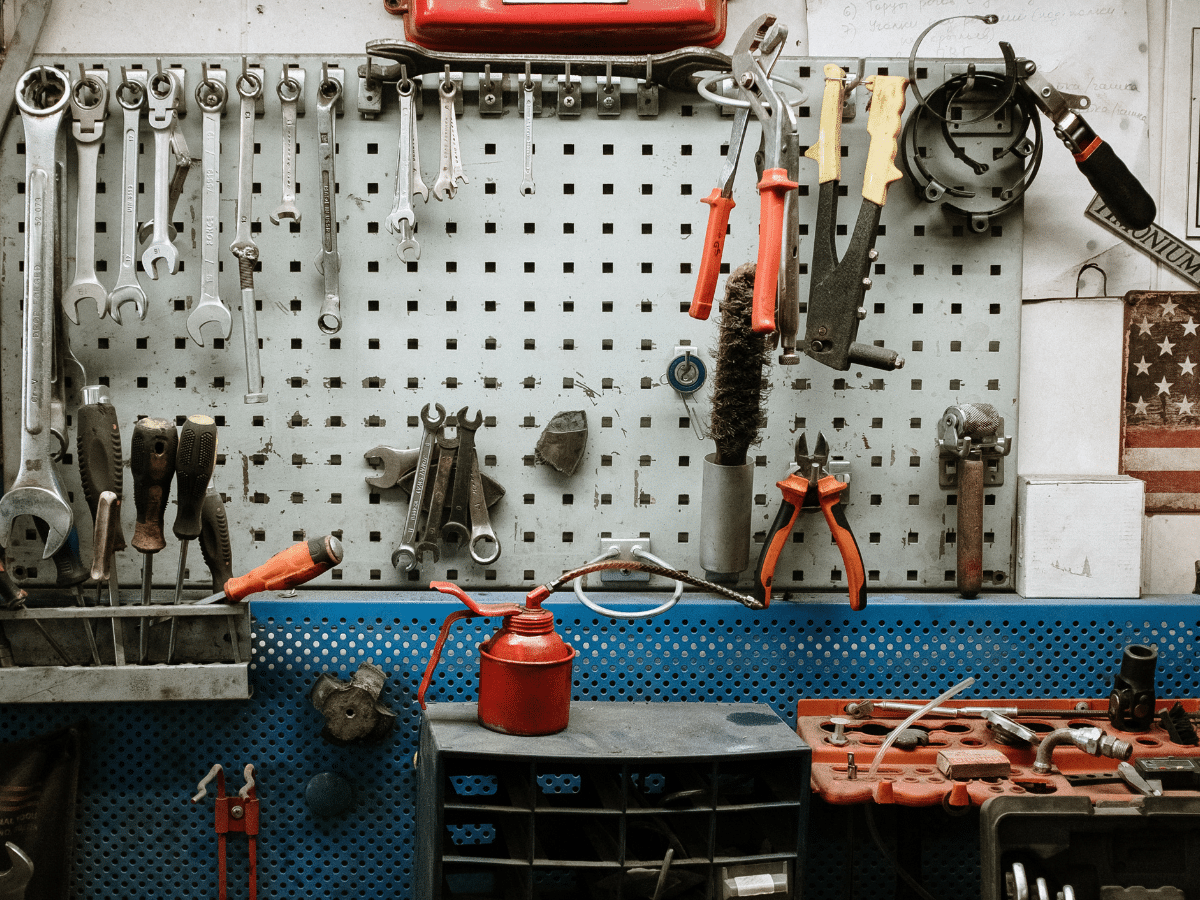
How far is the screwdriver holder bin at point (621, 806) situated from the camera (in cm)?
109

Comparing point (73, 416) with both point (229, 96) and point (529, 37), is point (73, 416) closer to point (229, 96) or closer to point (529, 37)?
point (229, 96)

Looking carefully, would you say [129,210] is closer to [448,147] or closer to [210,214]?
[210,214]

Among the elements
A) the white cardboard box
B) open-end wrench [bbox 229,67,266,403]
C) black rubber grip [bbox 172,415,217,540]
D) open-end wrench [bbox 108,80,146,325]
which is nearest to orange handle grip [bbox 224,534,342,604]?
black rubber grip [bbox 172,415,217,540]

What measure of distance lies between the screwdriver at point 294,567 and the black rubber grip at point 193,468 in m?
0.11

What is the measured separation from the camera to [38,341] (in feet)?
4.54

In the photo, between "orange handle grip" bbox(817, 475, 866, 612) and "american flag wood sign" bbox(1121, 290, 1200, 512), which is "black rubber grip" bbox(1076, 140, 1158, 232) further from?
"orange handle grip" bbox(817, 475, 866, 612)

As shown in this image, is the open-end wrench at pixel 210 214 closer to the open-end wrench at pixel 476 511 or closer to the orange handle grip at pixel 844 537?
the open-end wrench at pixel 476 511

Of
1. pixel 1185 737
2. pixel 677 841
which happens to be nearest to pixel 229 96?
pixel 677 841

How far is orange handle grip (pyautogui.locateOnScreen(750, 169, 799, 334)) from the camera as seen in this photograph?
1.18 metres

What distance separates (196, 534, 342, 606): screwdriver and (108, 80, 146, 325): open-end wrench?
0.51m

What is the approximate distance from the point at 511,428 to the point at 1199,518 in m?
1.24

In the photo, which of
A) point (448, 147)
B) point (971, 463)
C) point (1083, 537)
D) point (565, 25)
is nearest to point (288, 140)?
point (448, 147)

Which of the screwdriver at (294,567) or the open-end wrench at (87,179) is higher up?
the open-end wrench at (87,179)

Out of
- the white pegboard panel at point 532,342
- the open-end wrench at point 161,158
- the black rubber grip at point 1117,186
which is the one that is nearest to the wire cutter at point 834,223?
the white pegboard panel at point 532,342
